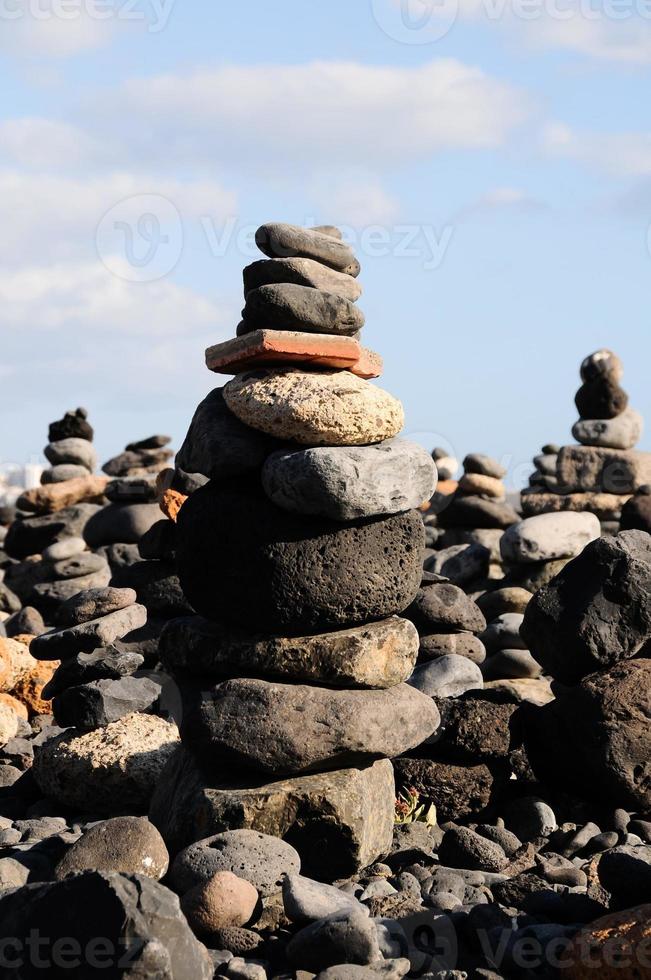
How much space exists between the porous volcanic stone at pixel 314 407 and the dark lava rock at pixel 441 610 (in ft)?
13.5

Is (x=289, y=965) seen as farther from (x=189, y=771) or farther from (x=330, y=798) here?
(x=189, y=771)

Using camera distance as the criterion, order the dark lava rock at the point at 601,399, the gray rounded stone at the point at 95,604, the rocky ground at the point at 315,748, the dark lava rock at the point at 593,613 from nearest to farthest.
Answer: the rocky ground at the point at 315,748 < the dark lava rock at the point at 593,613 < the gray rounded stone at the point at 95,604 < the dark lava rock at the point at 601,399

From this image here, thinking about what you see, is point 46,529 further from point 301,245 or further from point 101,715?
point 301,245

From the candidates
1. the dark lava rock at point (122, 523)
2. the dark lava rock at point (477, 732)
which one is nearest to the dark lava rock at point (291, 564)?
the dark lava rock at point (477, 732)

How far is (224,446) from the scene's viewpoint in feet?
23.1

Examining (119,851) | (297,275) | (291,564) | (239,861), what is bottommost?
(239,861)

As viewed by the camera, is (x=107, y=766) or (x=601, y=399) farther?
(x=601, y=399)

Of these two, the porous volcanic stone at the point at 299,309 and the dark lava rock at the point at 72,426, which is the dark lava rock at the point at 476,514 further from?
the porous volcanic stone at the point at 299,309

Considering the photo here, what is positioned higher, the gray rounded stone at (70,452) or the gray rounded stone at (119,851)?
the gray rounded stone at (70,452)

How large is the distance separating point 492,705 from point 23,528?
1344cm

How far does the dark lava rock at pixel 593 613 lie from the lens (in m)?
7.99

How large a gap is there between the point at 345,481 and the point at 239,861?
199 cm

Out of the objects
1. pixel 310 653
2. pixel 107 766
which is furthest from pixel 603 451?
pixel 310 653

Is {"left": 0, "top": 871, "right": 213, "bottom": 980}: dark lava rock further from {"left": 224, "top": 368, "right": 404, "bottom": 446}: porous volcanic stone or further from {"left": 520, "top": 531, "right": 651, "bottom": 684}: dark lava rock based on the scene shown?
{"left": 520, "top": 531, "right": 651, "bottom": 684}: dark lava rock
